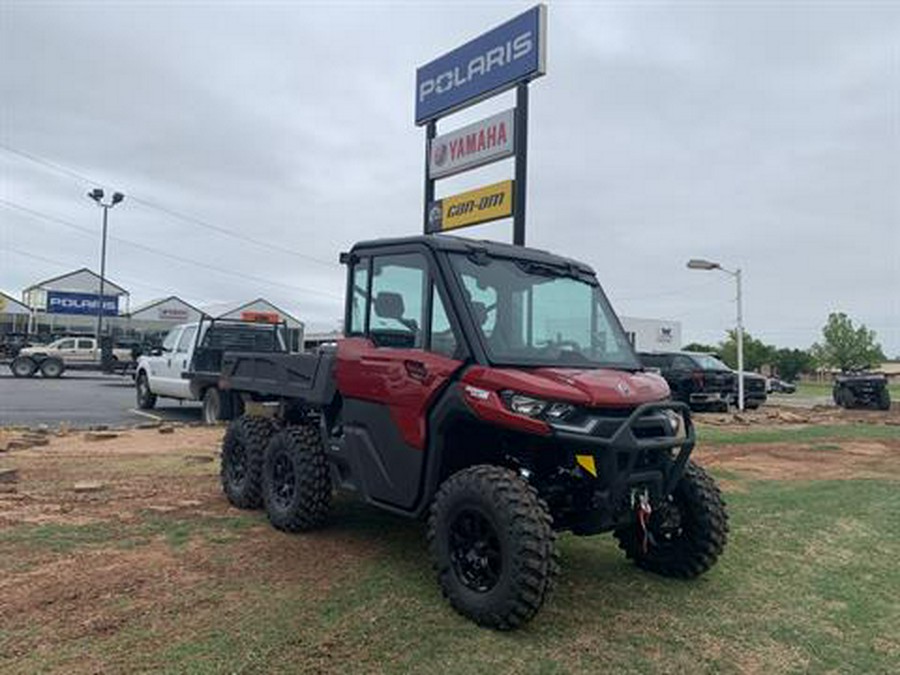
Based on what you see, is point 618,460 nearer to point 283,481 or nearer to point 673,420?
point 673,420

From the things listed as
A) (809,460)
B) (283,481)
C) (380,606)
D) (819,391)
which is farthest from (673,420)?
(819,391)

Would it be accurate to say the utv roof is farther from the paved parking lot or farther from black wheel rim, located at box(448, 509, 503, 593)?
the paved parking lot

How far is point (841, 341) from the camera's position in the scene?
63.7 meters

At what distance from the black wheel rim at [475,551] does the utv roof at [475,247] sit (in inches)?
67.5

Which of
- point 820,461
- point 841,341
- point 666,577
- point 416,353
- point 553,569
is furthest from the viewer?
point 841,341

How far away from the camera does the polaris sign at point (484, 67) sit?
1128cm

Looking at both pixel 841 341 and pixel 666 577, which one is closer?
pixel 666 577

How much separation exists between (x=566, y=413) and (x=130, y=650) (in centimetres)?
256

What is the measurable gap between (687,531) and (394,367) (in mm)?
2310

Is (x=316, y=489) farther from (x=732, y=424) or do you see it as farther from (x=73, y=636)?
(x=732, y=424)

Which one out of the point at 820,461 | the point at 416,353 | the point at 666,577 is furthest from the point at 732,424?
the point at 416,353

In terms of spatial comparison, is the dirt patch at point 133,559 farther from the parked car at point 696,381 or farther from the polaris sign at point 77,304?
the polaris sign at point 77,304

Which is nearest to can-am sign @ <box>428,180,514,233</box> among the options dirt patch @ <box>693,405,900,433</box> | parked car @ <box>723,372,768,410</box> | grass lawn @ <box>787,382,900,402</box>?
dirt patch @ <box>693,405,900,433</box>

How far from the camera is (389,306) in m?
5.07
